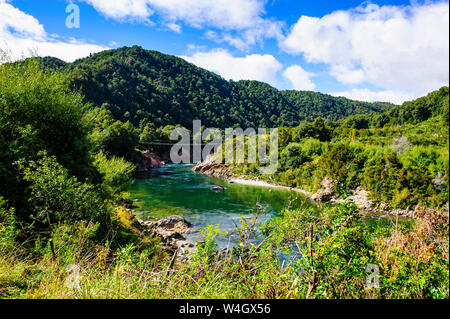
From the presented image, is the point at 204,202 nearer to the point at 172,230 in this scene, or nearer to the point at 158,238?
the point at 172,230

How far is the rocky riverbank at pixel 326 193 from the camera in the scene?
17.5m

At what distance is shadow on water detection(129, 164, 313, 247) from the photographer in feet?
50.7

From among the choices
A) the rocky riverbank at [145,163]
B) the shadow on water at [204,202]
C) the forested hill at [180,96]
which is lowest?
the shadow on water at [204,202]

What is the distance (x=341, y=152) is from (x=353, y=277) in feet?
78.5

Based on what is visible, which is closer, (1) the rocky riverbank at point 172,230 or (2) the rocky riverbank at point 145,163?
(1) the rocky riverbank at point 172,230

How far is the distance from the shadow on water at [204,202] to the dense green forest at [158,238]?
3.75m

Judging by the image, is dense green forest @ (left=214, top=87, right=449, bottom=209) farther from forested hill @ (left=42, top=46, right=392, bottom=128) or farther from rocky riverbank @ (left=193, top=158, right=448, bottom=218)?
forested hill @ (left=42, top=46, right=392, bottom=128)

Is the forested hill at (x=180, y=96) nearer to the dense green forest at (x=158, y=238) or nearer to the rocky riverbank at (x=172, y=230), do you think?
the rocky riverbank at (x=172, y=230)

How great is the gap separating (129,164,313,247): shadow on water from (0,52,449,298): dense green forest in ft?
12.3

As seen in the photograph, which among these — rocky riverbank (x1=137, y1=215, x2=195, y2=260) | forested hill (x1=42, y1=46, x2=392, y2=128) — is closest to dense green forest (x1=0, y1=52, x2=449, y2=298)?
rocky riverbank (x1=137, y1=215, x2=195, y2=260)

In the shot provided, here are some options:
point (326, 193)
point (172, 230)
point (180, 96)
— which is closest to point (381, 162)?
point (326, 193)

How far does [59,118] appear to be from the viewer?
8.20 m

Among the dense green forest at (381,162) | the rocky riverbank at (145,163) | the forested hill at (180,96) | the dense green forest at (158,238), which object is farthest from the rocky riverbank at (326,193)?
the forested hill at (180,96)

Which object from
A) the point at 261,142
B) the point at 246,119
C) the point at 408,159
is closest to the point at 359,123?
the point at 261,142
